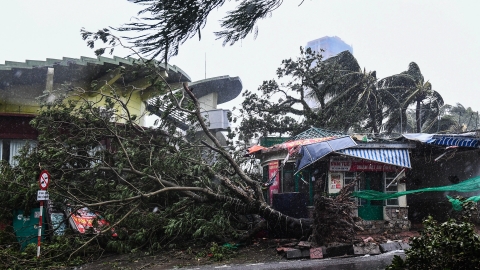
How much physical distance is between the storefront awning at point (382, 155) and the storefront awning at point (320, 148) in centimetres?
34

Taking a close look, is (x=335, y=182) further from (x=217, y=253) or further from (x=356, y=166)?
(x=217, y=253)

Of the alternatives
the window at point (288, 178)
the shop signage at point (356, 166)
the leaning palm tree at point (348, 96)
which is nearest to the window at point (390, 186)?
the shop signage at point (356, 166)

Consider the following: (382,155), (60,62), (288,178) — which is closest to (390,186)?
(382,155)

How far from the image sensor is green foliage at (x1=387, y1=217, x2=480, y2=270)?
366cm

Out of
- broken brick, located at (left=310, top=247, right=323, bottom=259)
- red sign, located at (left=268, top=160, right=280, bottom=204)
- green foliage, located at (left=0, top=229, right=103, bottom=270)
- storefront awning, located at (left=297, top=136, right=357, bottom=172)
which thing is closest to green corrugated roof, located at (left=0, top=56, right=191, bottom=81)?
red sign, located at (left=268, top=160, right=280, bottom=204)

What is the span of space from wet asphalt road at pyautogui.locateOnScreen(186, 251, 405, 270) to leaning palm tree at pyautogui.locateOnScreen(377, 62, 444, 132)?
17266 millimetres

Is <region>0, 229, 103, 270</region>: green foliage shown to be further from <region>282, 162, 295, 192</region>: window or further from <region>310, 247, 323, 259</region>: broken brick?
<region>282, 162, 295, 192</region>: window

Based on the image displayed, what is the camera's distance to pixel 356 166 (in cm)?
1280

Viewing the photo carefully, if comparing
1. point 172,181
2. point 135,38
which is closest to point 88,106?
point 172,181

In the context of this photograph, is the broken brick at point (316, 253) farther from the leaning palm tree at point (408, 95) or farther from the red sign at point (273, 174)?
the leaning palm tree at point (408, 95)

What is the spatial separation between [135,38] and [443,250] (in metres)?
3.40

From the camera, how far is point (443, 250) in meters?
3.83

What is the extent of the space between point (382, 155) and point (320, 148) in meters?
2.04

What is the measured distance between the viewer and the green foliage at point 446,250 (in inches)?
144
